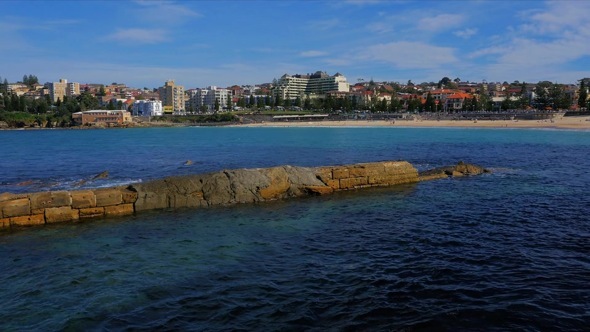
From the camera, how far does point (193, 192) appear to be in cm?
1741

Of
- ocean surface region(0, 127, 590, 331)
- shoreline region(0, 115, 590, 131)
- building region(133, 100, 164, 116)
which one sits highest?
building region(133, 100, 164, 116)

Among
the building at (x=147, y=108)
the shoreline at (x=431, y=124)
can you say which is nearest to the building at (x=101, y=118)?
the shoreline at (x=431, y=124)

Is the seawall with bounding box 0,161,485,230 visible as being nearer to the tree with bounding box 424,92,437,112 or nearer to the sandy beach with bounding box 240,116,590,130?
the sandy beach with bounding box 240,116,590,130

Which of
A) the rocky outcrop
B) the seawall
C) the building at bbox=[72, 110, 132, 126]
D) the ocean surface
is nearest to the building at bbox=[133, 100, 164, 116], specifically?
the building at bbox=[72, 110, 132, 126]

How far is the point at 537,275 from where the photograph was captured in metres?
9.47

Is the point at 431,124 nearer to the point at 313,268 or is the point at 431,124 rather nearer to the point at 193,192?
the point at 193,192

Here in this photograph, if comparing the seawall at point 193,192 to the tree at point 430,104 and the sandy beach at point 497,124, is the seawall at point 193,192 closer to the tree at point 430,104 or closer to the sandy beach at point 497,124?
the sandy beach at point 497,124

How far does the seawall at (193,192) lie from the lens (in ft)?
48.5

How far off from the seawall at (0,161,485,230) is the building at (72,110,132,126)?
15542 centimetres

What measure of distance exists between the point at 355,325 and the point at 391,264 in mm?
3268

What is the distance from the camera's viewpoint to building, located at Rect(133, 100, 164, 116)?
7539 inches

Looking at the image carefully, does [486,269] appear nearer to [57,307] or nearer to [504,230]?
[504,230]

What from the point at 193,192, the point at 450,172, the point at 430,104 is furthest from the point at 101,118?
the point at 193,192

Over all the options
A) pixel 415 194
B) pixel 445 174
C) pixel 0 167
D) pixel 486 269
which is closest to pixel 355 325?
pixel 486 269
